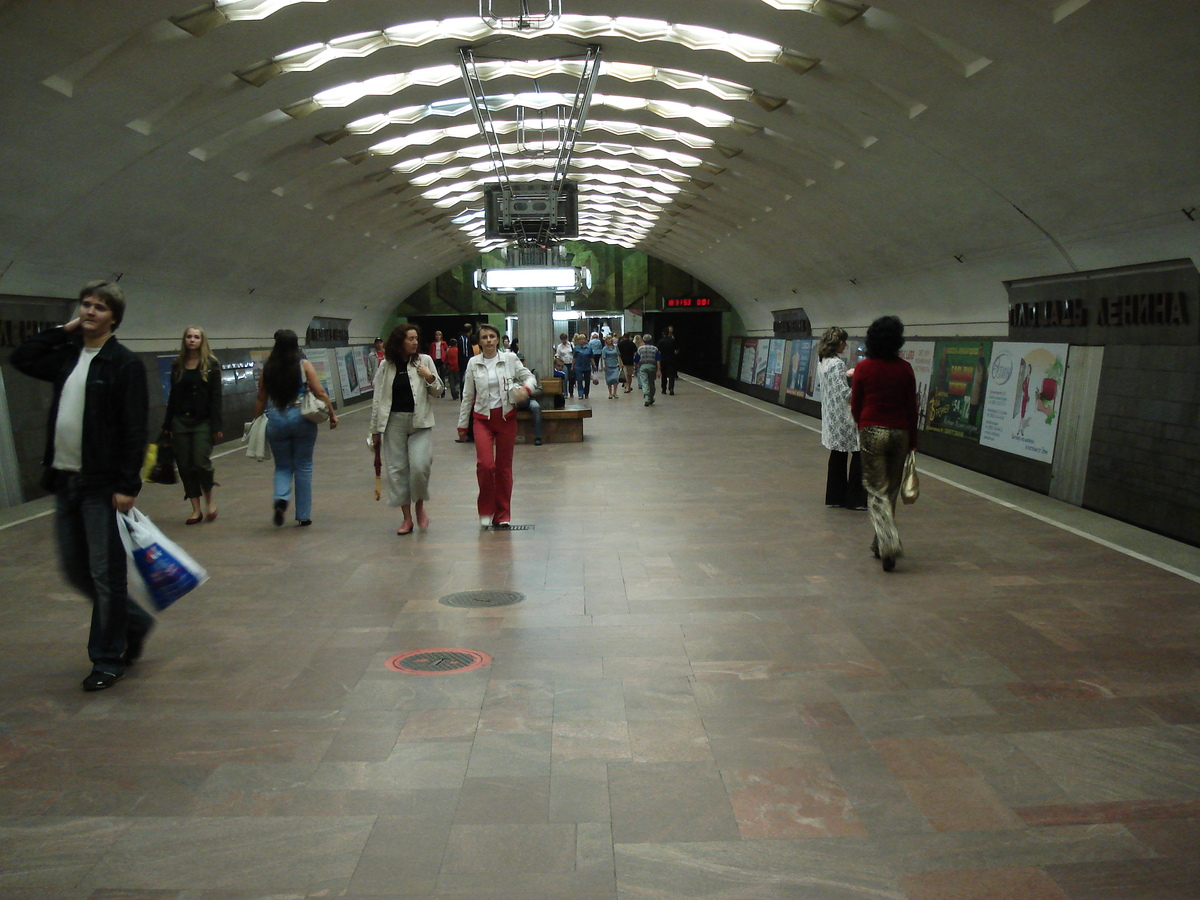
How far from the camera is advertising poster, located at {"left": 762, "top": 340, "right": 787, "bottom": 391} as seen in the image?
101 ft

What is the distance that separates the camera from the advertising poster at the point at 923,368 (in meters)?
16.7

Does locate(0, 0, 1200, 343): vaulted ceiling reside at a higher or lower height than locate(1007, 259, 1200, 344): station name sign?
higher

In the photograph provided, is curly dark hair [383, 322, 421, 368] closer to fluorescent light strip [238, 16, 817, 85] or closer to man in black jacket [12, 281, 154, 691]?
man in black jacket [12, 281, 154, 691]

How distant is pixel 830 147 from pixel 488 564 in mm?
10861

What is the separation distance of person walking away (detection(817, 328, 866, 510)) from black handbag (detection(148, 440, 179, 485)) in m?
6.12

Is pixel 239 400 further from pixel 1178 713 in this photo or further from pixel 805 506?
pixel 1178 713

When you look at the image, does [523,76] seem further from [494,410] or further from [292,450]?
[292,450]

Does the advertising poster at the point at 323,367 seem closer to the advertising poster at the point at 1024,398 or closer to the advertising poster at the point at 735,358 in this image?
the advertising poster at the point at 735,358

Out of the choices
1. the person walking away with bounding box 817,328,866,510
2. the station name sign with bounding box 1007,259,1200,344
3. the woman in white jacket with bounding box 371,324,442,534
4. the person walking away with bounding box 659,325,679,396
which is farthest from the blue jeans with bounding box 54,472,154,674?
the person walking away with bounding box 659,325,679,396

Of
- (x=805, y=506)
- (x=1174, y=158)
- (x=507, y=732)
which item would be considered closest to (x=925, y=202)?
(x=1174, y=158)

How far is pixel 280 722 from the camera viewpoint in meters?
4.49

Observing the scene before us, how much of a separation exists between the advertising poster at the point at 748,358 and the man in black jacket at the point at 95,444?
32.3 meters

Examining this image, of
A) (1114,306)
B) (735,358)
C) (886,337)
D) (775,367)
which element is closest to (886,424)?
(886,337)

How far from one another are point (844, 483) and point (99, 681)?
7462mm
